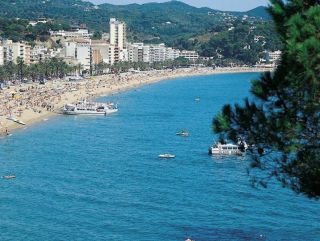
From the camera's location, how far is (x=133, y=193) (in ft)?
80.2

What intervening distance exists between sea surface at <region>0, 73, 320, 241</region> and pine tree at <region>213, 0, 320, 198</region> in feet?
16.2

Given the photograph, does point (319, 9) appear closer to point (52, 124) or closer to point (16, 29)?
point (52, 124)

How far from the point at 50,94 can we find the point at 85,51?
108 ft

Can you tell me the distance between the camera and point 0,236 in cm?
1916

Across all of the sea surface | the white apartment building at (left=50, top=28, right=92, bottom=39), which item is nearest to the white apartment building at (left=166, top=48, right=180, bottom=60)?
the white apartment building at (left=50, top=28, right=92, bottom=39)

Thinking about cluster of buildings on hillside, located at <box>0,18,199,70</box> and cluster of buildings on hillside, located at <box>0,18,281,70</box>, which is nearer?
cluster of buildings on hillside, located at <box>0,18,199,70</box>

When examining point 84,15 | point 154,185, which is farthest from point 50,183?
point 84,15

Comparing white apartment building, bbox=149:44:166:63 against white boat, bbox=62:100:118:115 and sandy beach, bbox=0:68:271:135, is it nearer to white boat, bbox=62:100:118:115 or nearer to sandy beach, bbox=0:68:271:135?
sandy beach, bbox=0:68:271:135

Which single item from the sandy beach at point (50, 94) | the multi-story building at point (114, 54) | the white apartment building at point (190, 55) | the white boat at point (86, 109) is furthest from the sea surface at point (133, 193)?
the white apartment building at point (190, 55)

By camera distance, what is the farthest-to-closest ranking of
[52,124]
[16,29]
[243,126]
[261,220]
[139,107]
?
1. [16,29]
2. [139,107]
3. [52,124]
4. [261,220]
5. [243,126]

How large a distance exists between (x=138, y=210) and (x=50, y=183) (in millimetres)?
5030

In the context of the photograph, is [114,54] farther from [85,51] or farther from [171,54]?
[171,54]

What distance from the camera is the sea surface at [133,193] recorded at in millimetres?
19984

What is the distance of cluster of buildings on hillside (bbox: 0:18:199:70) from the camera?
270 ft
